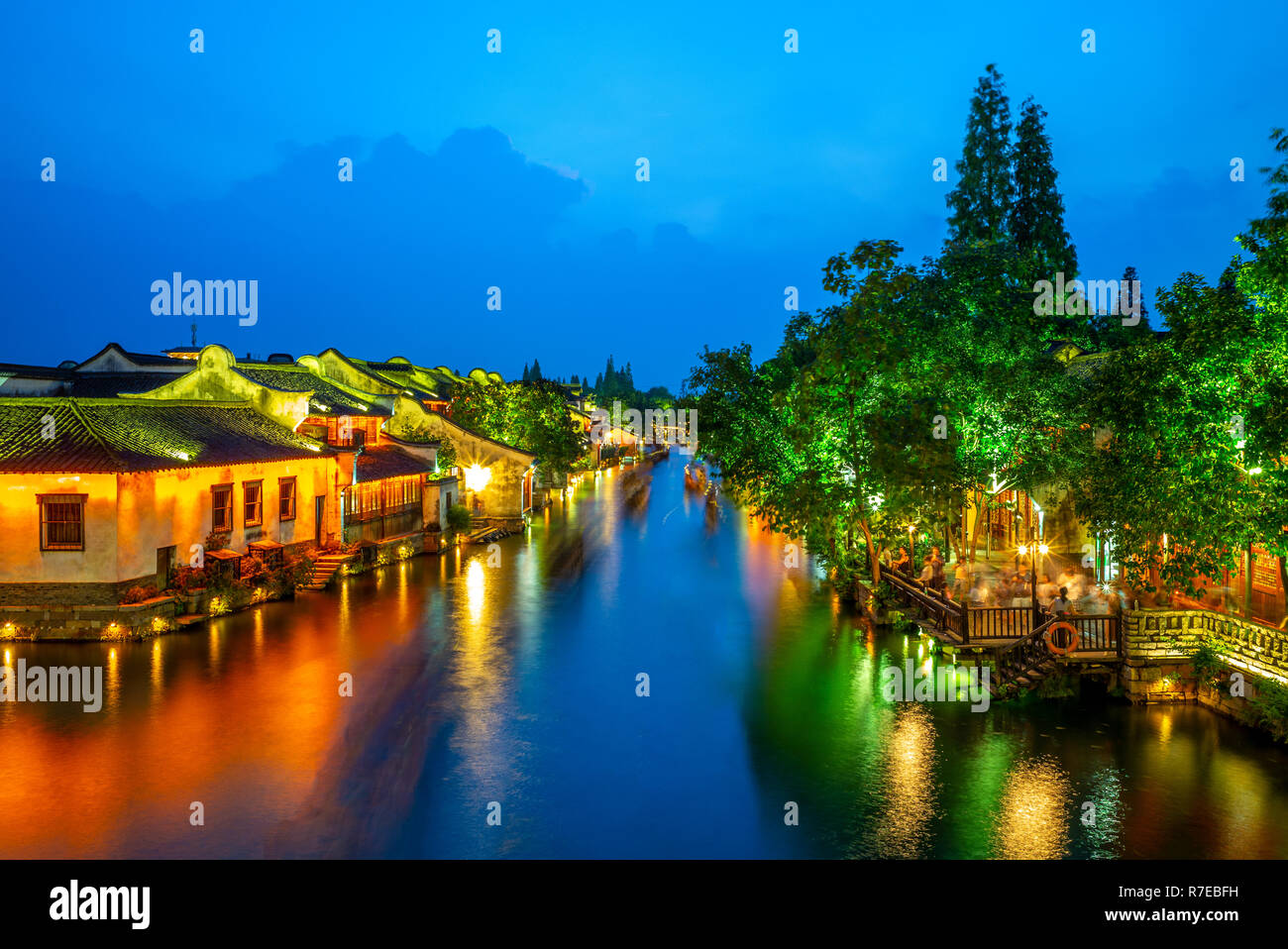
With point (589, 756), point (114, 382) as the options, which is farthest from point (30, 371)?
point (589, 756)

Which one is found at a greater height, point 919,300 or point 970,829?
point 919,300

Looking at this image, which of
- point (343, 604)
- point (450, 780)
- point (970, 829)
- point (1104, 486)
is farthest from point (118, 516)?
point (1104, 486)

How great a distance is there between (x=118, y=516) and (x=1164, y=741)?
2551 centimetres

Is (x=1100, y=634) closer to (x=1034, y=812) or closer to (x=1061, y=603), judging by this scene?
(x=1061, y=603)

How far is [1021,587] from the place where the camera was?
22234mm

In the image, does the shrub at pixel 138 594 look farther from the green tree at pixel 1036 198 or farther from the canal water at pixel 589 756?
Result: the green tree at pixel 1036 198

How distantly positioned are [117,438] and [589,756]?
62.3ft

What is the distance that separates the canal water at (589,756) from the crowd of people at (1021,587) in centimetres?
215

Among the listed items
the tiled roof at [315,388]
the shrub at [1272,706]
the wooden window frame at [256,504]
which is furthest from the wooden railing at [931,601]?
the tiled roof at [315,388]

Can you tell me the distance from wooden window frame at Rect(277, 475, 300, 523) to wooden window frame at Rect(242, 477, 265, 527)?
3.55 ft

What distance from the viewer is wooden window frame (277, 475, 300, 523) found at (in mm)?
31728

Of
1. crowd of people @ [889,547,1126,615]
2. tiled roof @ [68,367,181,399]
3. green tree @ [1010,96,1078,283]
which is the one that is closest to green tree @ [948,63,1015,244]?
green tree @ [1010,96,1078,283]
